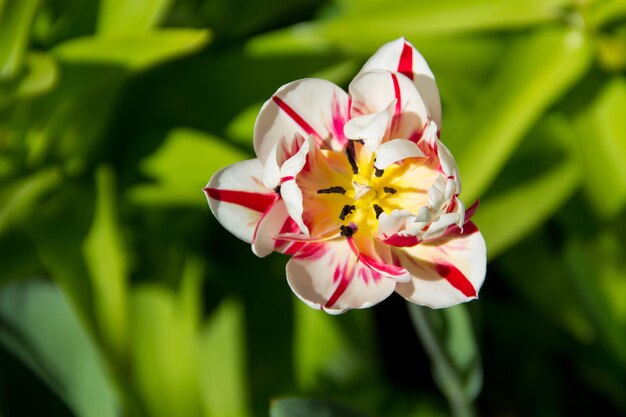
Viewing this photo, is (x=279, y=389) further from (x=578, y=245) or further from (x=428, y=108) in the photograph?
(x=428, y=108)

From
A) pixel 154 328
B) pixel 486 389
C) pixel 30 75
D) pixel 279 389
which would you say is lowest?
pixel 486 389

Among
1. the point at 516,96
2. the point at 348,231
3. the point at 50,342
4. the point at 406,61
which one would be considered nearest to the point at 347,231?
the point at 348,231

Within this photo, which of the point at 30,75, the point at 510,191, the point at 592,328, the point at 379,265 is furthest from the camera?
the point at 592,328

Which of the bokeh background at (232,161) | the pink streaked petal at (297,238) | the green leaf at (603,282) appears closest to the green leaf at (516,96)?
the bokeh background at (232,161)

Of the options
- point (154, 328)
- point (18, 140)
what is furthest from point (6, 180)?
point (154, 328)

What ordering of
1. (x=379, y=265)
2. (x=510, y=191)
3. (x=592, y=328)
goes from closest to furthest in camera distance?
(x=379, y=265)
(x=510, y=191)
(x=592, y=328)

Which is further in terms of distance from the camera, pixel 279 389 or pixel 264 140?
pixel 279 389

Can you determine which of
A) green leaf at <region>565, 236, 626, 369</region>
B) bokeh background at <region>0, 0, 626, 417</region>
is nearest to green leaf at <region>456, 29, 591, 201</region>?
bokeh background at <region>0, 0, 626, 417</region>

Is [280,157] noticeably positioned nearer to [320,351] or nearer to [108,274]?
[108,274]
